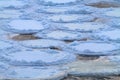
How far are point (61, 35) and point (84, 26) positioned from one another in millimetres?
294

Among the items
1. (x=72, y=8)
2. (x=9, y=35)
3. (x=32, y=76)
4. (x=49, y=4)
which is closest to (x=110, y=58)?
(x=32, y=76)

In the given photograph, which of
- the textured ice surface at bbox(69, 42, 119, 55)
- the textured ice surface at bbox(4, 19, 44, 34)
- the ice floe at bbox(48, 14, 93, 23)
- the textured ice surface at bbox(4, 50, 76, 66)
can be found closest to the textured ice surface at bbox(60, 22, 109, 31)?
the ice floe at bbox(48, 14, 93, 23)

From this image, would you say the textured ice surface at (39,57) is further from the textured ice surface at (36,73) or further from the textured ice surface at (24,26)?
the textured ice surface at (24,26)

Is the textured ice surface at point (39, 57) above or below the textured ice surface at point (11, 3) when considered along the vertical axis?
below

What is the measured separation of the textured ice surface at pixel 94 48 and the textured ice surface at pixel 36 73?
12.6 inches

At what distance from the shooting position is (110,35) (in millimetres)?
2451

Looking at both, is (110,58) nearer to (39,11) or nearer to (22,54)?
(22,54)

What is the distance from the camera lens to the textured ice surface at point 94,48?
2.14 m

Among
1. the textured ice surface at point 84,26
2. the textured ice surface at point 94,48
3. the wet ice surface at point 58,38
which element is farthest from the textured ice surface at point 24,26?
the textured ice surface at point 94,48

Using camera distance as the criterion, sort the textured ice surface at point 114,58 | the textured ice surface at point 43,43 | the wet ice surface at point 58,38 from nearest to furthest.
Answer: the wet ice surface at point 58,38
the textured ice surface at point 114,58
the textured ice surface at point 43,43

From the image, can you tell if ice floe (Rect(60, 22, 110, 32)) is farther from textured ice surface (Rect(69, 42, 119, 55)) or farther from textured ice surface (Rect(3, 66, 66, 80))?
textured ice surface (Rect(3, 66, 66, 80))

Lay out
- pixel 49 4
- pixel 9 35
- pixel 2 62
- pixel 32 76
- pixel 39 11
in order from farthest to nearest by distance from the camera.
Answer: pixel 49 4 < pixel 39 11 < pixel 9 35 < pixel 2 62 < pixel 32 76

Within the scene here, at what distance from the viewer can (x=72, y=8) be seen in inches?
127

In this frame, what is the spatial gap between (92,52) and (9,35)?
73 cm
